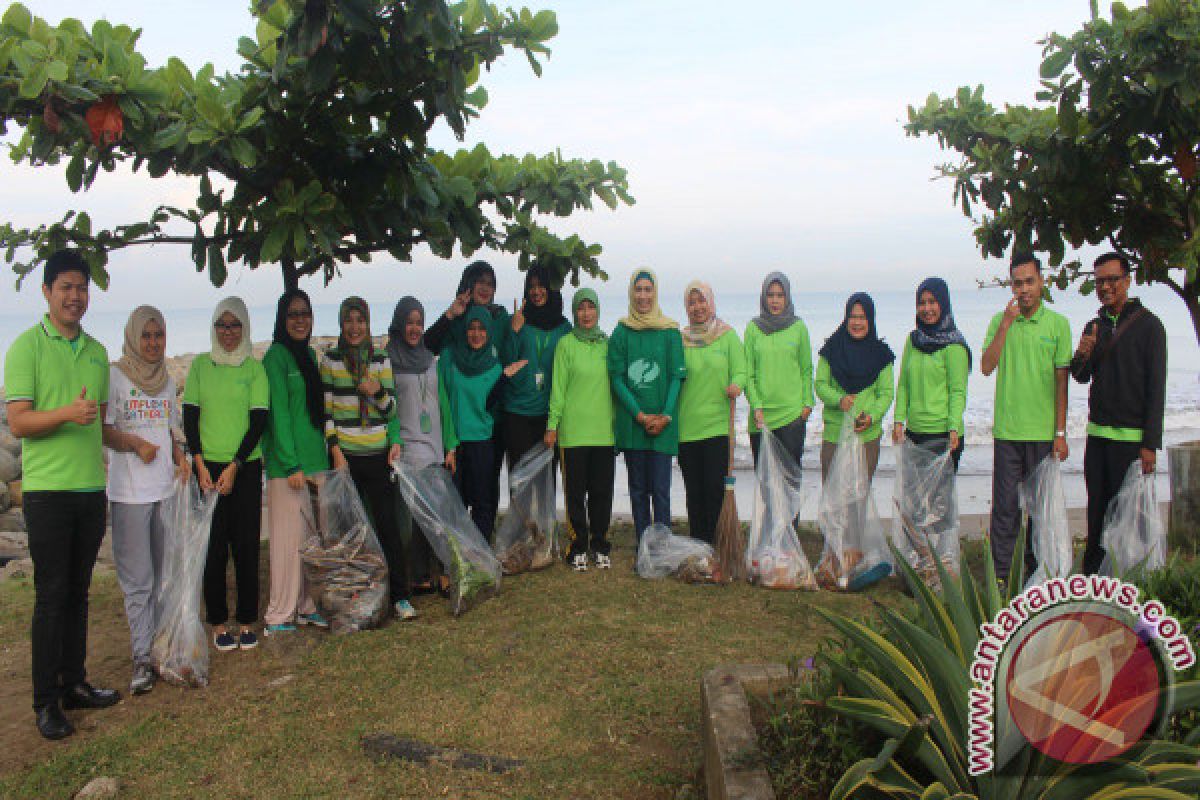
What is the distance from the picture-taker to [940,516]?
5.37m

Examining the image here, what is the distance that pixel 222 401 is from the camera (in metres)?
4.44

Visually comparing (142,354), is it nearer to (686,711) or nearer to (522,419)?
(522,419)

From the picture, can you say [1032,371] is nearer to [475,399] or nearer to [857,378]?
[857,378]

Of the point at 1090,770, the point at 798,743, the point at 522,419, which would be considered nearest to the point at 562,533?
the point at 522,419

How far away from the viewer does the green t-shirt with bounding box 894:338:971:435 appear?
5.38 metres

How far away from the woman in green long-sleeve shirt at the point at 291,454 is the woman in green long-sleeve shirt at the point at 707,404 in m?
2.20

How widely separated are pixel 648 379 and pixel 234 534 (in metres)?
2.50

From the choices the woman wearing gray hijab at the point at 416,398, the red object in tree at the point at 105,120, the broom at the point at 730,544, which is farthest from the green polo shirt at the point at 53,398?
the broom at the point at 730,544

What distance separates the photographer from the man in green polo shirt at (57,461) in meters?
3.66

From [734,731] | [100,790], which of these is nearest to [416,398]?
[100,790]

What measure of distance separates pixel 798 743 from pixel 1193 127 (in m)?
4.22

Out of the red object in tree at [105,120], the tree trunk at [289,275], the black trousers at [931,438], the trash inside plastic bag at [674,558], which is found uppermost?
the red object in tree at [105,120]

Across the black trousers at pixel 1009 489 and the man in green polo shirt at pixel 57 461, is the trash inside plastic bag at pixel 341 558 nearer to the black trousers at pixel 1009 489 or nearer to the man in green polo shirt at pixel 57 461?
the man in green polo shirt at pixel 57 461

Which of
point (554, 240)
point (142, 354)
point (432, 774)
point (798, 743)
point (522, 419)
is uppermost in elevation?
point (554, 240)
